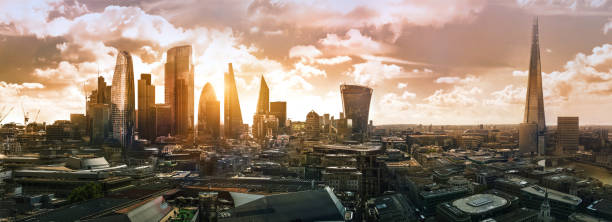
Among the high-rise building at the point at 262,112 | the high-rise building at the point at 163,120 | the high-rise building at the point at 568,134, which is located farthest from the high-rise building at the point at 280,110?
the high-rise building at the point at 568,134

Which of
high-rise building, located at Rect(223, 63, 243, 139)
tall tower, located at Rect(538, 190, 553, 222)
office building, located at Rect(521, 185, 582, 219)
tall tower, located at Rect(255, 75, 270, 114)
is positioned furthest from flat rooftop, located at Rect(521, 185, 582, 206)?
tall tower, located at Rect(255, 75, 270, 114)

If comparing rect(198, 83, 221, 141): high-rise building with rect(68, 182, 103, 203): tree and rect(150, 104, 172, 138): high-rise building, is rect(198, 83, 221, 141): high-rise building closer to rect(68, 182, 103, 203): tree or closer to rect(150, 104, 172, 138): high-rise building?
rect(150, 104, 172, 138): high-rise building

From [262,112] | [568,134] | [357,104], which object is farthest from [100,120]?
[568,134]

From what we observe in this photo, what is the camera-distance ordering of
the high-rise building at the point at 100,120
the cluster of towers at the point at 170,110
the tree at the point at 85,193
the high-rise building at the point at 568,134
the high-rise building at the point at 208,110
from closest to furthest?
1. the tree at the point at 85,193
2. the high-rise building at the point at 568,134
3. the high-rise building at the point at 100,120
4. the cluster of towers at the point at 170,110
5. the high-rise building at the point at 208,110

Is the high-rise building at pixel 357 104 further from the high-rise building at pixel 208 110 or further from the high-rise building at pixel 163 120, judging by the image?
the high-rise building at pixel 163 120

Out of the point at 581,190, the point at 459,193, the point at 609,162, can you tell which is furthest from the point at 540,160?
the point at 459,193
